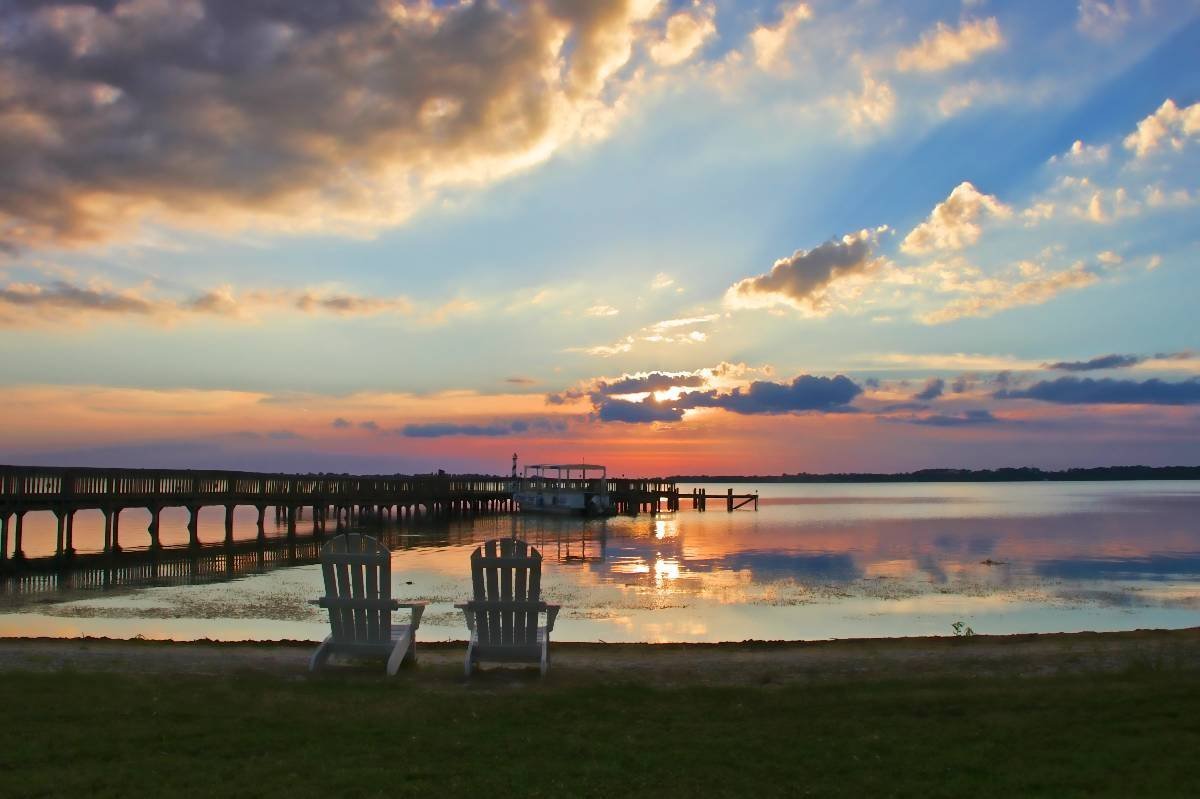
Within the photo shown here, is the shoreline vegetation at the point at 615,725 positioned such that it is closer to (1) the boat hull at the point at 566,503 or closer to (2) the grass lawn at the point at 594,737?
(2) the grass lawn at the point at 594,737

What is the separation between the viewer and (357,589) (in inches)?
389

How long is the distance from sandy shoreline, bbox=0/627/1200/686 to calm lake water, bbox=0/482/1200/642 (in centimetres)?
440

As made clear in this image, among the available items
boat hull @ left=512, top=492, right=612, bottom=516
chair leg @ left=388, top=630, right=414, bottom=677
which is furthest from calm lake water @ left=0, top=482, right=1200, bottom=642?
boat hull @ left=512, top=492, right=612, bottom=516

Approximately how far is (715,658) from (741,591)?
530 inches

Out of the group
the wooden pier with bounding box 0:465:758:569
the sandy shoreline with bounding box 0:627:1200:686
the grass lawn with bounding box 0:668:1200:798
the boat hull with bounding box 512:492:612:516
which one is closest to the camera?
the grass lawn with bounding box 0:668:1200:798

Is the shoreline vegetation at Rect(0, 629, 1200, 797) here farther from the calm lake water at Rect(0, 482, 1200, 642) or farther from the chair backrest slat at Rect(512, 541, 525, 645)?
the calm lake water at Rect(0, 482, 1200, 642)

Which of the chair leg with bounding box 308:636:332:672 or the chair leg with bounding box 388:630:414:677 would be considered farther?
the chair leg with bounding box 308:636:332:672

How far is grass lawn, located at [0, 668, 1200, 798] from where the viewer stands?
567cm

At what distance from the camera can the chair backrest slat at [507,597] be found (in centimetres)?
962

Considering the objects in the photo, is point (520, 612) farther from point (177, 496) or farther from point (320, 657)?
point (177, 496)

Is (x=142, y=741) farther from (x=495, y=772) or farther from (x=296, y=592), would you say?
(x=296, y=592)

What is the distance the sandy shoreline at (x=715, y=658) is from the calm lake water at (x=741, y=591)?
14.4ft

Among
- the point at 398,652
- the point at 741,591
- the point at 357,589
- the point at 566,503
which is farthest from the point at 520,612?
the point at 566,503

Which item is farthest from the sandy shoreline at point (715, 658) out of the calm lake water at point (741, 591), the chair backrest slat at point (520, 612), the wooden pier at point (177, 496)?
the wooden pier at point (177, 496)
